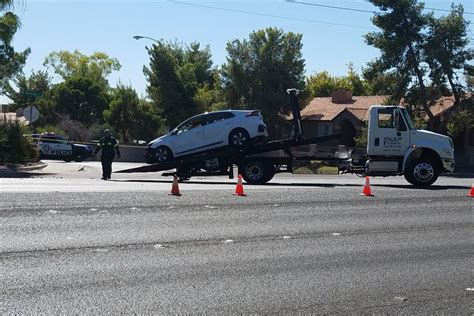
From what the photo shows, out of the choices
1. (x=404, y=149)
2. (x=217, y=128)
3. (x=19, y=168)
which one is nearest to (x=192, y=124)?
(x=217, y=128)

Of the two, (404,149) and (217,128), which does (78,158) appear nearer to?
(217,128)

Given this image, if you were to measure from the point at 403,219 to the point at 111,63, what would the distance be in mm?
97750

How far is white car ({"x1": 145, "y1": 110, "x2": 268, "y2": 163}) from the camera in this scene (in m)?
21.5

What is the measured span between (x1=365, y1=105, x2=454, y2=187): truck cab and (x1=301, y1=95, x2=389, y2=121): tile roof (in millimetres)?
31050

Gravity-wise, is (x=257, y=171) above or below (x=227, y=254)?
above

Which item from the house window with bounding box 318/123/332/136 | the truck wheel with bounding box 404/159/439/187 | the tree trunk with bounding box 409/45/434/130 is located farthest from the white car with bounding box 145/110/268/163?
the house window with bounding box 318/123/332/136

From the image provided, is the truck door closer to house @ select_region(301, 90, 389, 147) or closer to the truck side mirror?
the truck side mirror

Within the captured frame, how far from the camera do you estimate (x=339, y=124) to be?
178ft

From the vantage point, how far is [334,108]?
57812mm

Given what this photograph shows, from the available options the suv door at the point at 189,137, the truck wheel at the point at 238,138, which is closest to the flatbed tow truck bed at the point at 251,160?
the truck wheel at the point at 238,138

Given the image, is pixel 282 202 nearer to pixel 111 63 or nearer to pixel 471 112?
pixel 471 112

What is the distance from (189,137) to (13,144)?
11310 mm

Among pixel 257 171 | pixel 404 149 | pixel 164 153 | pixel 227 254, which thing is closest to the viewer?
pixel 227 254

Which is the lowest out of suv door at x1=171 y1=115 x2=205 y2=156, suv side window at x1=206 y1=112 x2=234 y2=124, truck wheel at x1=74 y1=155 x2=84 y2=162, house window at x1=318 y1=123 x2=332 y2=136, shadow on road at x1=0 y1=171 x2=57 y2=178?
shadow on road at x1=0 y1=171 x2=57 y2=178
